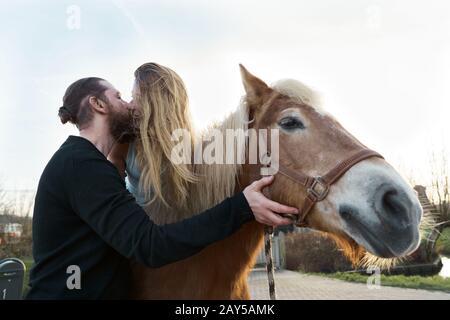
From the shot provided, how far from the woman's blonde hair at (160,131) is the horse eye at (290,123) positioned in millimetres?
659

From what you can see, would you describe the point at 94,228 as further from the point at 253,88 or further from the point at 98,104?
the point at 253,88

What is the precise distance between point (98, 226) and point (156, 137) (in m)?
0.85

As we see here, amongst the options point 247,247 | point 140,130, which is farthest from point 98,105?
point 247,247

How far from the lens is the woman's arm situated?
293cm

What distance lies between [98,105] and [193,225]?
3.32 ft

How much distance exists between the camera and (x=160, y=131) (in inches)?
107

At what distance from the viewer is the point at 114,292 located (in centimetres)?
233

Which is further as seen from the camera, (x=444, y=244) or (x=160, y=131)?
(x=444, y=244)

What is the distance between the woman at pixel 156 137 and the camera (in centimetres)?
269

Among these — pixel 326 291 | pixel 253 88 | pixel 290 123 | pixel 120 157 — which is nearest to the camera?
pixel 290 123

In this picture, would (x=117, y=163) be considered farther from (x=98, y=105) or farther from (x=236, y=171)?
(x=236, y=171)

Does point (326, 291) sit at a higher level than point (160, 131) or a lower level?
lower

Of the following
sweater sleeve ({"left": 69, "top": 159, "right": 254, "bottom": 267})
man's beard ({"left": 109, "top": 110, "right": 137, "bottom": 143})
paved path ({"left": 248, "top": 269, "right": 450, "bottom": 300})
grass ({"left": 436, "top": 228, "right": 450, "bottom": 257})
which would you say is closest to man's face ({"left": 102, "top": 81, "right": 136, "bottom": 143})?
man's beard ({"left": 109, "top": 110, "right": 137, "bottom": 143})

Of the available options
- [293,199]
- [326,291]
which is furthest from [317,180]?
[326,291]
